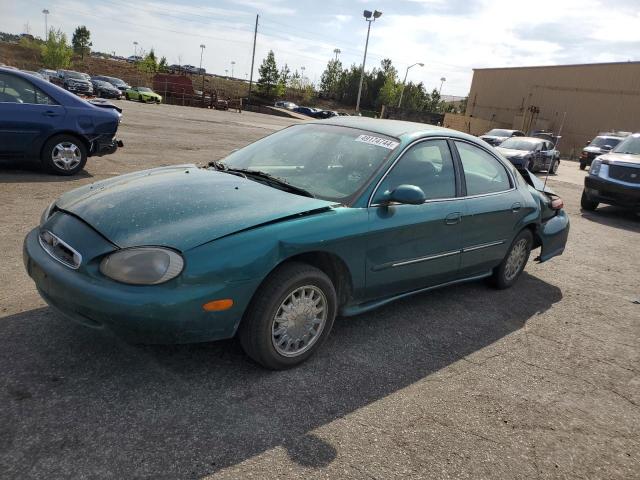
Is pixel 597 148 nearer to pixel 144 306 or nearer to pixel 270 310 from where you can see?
pixel 270 310

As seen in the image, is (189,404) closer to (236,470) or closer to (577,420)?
(236,470)

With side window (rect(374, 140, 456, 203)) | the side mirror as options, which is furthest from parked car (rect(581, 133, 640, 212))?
the side mirror

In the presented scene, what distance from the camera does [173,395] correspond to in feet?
8.87

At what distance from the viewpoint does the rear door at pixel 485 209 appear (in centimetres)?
422

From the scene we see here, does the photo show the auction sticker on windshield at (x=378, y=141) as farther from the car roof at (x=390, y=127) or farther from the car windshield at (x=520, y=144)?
the car windshield at (x=520, y=144)

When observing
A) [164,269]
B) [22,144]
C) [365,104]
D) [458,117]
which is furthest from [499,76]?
[164,269]

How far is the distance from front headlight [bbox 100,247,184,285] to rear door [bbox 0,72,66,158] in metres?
5.75

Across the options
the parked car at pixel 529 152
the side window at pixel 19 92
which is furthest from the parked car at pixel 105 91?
the side window at pixel 19 92

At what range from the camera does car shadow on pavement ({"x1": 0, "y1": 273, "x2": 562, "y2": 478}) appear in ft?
7.33

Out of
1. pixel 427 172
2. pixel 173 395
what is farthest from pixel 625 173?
pixel 173 395

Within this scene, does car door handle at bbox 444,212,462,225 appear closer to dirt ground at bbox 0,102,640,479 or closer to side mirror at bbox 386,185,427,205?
side mirror at bbox 386,185,427,205

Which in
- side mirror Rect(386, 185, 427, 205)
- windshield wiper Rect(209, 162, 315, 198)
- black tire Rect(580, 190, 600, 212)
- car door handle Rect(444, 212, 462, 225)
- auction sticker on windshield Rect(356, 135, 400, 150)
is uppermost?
auction sticker on windshield Rect(356, 135, 400, 150)

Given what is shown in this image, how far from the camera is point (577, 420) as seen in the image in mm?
3021

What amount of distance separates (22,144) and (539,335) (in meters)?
7.17
